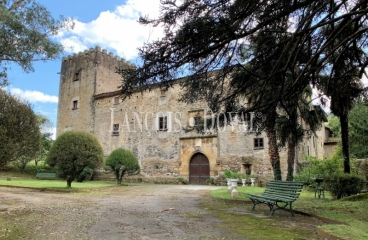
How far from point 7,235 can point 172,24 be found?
4.72m

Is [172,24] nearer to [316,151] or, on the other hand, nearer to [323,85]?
[323,85]

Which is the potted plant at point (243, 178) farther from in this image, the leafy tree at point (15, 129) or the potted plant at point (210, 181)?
the leafy tree at point (15, 129)

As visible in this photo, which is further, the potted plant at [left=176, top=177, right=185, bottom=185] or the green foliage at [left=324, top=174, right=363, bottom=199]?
the potted plant at [left=176, top=177, right=185, bottom=185]

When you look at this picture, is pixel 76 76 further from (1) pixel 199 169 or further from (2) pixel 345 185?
(2) pixel 345 185

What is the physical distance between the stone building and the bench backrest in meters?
10.7

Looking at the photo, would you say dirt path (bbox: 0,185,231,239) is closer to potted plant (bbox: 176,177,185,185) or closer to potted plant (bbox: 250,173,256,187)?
potted plant (bbox: 250,173,256,187)

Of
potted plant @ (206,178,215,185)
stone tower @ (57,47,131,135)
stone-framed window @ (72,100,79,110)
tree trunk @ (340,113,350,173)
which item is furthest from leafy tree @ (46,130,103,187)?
stone-framed window @ (72,100,79,110)

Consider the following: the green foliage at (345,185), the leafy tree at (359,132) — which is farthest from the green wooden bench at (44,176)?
the leafy tree at (359,132)

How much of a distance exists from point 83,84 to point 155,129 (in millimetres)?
9359

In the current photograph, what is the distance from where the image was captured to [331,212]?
24.2 feet

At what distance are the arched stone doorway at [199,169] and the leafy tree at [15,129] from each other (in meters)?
13.6

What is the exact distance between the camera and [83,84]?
90.7 ft

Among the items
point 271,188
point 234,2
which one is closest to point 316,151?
point 271,188

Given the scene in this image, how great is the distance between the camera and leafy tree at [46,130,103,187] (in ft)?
47.1
